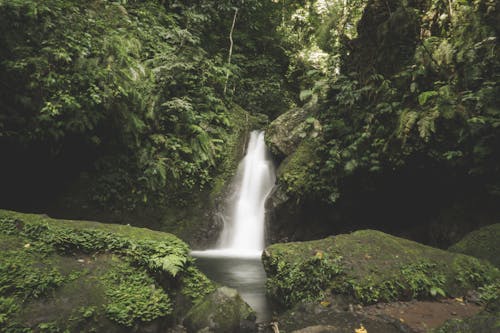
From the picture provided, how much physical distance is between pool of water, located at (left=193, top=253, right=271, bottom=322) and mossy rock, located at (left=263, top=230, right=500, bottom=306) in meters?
0.35

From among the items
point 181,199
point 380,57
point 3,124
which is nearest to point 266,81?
point 380,57

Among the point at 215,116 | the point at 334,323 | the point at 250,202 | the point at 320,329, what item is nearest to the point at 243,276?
the point at 334,323

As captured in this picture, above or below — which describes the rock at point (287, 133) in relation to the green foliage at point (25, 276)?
above

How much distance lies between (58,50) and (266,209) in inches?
259

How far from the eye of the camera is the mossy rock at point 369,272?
15.0ft

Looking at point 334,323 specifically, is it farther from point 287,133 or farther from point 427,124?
point 287,133

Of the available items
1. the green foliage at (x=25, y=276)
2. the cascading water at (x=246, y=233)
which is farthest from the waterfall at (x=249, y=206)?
the green foliage at (x=25, y=276)

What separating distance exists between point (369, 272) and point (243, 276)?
293 cm

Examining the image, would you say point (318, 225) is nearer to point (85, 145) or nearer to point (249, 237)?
point (249, 237)

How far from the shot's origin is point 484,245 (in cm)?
558

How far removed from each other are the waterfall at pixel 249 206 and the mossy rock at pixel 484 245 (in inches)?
199

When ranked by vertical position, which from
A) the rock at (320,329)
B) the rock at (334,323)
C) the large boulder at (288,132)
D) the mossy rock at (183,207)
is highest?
the large boulder at (288,132)

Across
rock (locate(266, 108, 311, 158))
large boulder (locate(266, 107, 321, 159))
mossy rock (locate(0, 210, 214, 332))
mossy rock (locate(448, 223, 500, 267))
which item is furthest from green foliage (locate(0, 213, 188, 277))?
rock (locate(266, 108, 311, 158))

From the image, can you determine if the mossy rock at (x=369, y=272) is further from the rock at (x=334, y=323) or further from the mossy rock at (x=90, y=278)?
the mossy rock at (x=90, y=278)
